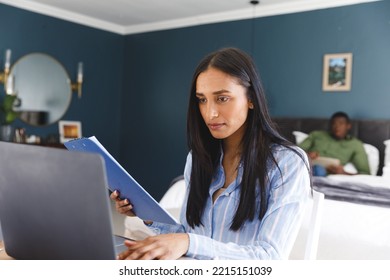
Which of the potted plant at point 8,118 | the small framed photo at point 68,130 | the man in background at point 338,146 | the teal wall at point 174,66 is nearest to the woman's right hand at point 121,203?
the man in background at point 338,146

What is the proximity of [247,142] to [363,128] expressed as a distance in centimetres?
348

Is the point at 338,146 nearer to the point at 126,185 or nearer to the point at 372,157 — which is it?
the point at 372,157

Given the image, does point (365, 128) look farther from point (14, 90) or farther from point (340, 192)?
point (14, 90)

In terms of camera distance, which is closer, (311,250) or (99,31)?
(311,250)

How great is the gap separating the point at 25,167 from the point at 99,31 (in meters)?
5.64

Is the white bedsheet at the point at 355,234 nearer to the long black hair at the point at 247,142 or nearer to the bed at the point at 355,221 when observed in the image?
the bed at the point at 355,221

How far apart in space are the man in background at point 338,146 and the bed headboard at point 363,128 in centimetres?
9

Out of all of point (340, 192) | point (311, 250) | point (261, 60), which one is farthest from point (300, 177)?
point (261, 60)

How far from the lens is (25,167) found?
29.7 inches

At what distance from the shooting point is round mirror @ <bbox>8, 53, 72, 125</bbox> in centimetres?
518

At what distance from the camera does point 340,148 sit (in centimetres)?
439

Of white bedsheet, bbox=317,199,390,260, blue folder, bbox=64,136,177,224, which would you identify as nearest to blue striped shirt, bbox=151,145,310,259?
blue folder, bbox=64,136,177,224

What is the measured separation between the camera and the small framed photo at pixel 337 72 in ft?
15.1

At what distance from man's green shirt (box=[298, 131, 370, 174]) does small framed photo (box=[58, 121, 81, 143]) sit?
2.85 metres
